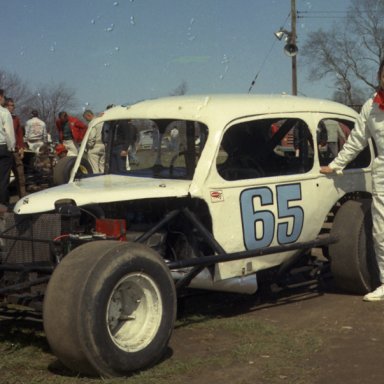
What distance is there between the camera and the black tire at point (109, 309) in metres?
3.92

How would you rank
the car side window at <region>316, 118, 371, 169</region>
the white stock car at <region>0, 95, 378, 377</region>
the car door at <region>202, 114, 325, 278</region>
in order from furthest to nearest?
the car side window at <region>316, 118, 371, 169</region> < the car door at <region>202, 114, 325, 278</region> < the white stock car at <region>0, 95, 378, 377</region>

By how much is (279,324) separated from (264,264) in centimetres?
51

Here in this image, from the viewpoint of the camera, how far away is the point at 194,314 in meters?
5.73

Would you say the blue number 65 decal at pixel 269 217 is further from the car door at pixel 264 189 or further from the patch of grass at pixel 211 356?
the patch of grass at pixel 211 356

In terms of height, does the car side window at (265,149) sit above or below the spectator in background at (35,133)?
below

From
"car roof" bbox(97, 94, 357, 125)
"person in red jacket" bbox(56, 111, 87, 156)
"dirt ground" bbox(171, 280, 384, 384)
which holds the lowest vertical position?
"dirt ground" bbox(171, 280, 384, 384)

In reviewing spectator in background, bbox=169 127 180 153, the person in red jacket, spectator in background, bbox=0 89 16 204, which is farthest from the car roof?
the person in red jacket

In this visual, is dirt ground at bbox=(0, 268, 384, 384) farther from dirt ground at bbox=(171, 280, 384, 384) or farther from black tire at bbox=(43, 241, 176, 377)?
black tire at bbox=(43, 241, 176, 377)

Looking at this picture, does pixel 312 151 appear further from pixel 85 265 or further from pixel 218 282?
pixel 85 265

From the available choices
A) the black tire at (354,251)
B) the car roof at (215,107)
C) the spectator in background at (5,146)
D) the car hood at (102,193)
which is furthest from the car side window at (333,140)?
the spectator in background at (5,146)

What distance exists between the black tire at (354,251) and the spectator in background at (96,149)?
83.9 inches

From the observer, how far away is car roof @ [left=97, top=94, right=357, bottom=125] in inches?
217

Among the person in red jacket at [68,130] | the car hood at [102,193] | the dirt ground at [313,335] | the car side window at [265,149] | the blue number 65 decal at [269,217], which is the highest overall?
the person in red jacket at [68,130]

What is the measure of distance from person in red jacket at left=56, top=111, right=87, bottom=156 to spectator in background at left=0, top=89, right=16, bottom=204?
3617 millimetres
